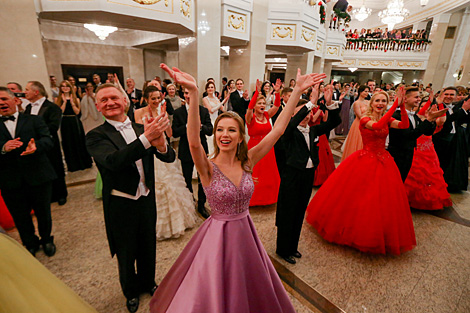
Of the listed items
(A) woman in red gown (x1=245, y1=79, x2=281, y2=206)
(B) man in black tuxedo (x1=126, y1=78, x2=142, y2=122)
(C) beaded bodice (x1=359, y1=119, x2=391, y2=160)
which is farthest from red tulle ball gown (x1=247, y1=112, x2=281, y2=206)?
(B) man in black tuxedo (x1=126, y1=78, x2=142, y2=122)

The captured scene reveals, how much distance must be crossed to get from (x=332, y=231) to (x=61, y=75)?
1037cm

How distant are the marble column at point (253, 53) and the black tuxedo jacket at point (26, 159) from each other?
6622 millimetres

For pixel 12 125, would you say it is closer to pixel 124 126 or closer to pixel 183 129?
pixel 124 126

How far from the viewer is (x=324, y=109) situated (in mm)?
3086

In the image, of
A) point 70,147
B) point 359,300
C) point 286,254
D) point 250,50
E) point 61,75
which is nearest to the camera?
point 359,300

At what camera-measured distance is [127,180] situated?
6.09ft

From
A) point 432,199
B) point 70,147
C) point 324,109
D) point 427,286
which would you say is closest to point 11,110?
point 70,147

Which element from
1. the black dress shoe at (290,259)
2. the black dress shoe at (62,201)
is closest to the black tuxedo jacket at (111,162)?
the black dress shoe at (290,259)

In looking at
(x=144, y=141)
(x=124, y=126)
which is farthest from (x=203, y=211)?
(x=144, y=141)

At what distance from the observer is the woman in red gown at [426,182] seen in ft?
13.0

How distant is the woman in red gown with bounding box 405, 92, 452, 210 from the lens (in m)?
3.96

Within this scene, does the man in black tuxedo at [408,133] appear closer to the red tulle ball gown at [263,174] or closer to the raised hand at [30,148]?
the red tulle ball gown at [263,174]

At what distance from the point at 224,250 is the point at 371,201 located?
2.14 m

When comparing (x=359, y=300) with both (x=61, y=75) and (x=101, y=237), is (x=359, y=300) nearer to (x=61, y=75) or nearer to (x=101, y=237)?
(x=101, y=237)
